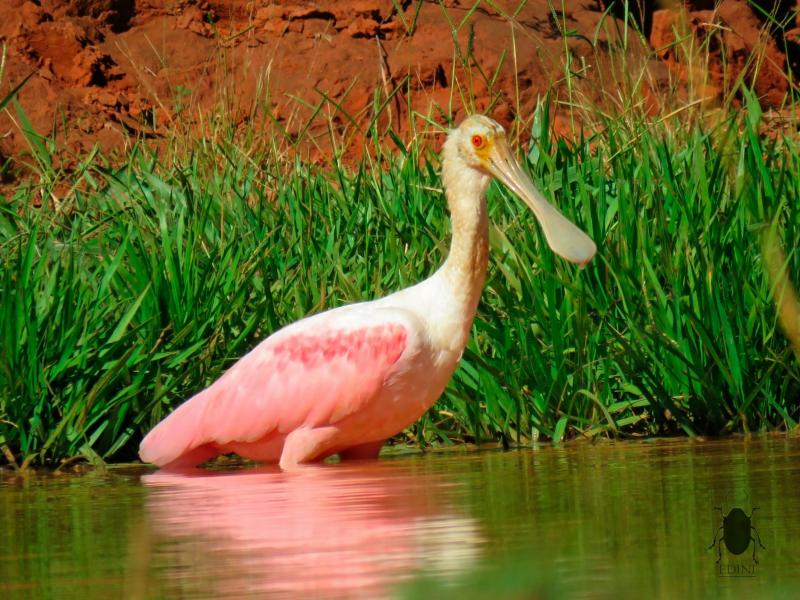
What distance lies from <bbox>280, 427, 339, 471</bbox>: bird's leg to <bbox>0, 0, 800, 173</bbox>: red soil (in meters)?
6.81

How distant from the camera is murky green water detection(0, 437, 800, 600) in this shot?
2.82 metres

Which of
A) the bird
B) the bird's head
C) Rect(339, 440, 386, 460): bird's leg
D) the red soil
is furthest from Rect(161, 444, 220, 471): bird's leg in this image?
the red soil

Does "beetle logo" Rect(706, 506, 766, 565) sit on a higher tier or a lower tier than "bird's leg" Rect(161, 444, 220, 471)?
lower

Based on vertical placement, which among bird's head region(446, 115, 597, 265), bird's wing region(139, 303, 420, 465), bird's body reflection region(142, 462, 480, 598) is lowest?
bird's body reflection region(142, 462, 480, 598)

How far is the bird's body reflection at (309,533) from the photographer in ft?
9.69

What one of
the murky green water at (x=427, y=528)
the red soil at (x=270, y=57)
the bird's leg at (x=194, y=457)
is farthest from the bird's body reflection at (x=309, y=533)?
the red soil at (x=270, y=57)

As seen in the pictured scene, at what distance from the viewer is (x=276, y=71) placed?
1315 centimetres

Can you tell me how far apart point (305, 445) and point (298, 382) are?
241 mm

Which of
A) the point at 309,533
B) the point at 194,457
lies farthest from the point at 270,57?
the point at 309,533

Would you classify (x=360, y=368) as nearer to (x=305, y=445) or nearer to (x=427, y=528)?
(x=305, y=445)

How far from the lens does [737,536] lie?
9.78 feet

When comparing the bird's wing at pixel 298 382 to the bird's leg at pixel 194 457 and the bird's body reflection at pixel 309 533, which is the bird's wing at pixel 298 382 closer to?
the bird's leg at pixel 194 457

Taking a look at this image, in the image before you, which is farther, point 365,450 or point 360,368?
point 365,450

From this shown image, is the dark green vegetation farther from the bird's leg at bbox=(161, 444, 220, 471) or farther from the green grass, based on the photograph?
the bird's leg at bbox=(161, 444, 220, 471)
